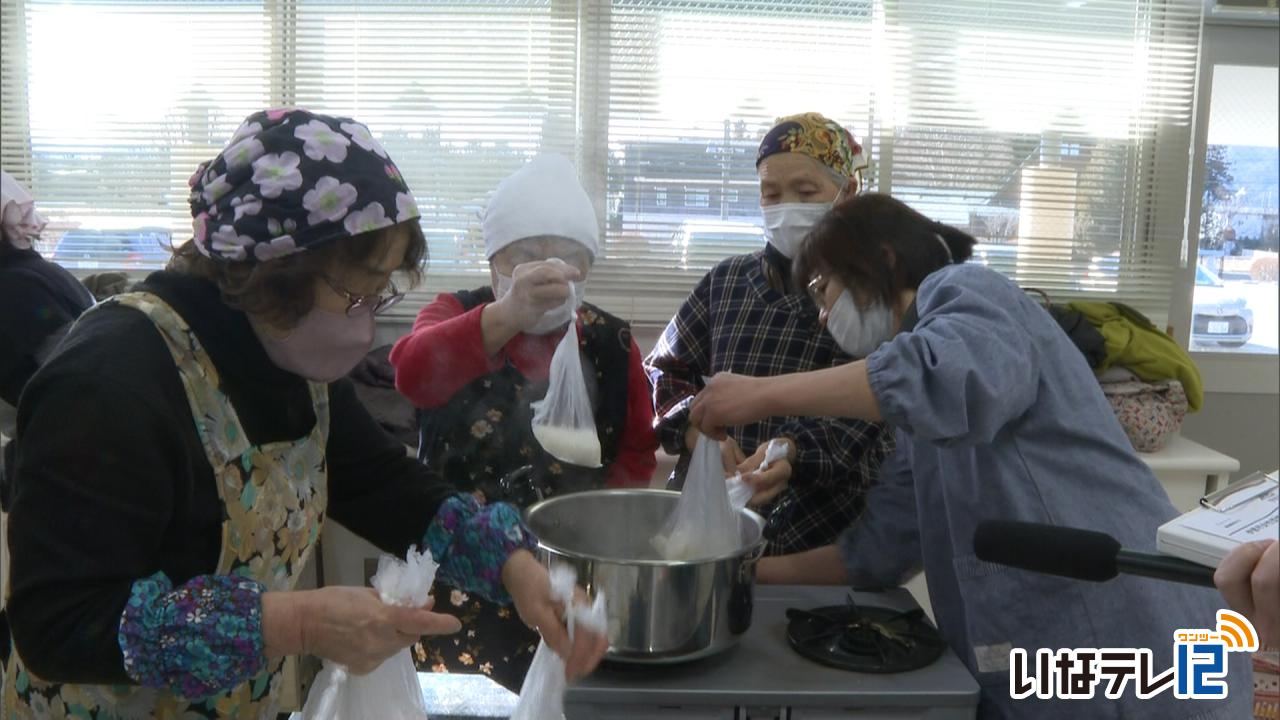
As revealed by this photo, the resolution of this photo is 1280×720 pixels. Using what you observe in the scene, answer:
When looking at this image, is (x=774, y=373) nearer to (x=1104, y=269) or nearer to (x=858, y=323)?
(x=858, y=323)

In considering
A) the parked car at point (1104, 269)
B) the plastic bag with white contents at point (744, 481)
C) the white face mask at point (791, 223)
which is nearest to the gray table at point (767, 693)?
the plastic bag with white contents at point (744, 481)

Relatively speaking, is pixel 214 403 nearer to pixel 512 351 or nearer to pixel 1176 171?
pixel 512 351

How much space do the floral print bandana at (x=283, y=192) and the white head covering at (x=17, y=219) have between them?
65.6 inches

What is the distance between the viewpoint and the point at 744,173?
10.0 feet

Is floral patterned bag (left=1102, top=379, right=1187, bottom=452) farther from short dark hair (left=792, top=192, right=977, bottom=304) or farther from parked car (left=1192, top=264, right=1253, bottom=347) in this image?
short dark hair (left=792, top=192, right=977, bottom=304)

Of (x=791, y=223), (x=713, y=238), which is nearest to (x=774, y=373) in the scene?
(x=791, y=223)

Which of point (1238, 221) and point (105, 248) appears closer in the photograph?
point (105, 248)

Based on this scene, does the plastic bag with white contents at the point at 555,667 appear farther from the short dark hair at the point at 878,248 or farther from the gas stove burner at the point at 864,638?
the short dark hair at the point at 878,248

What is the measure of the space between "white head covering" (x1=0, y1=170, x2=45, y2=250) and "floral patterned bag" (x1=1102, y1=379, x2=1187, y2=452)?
105 inches

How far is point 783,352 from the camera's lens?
1.85m

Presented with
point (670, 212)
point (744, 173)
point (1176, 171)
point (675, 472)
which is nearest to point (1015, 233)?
point (1176, 171)

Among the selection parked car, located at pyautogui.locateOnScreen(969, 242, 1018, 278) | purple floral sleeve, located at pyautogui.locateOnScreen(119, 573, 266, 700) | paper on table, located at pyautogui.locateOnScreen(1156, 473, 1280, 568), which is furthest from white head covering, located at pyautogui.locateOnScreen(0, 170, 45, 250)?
parked car, located at pyautogui.locateOnScreen(969, 242, 1018, 278)

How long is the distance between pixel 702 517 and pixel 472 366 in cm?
47

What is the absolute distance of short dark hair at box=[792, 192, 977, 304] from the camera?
142 cm
